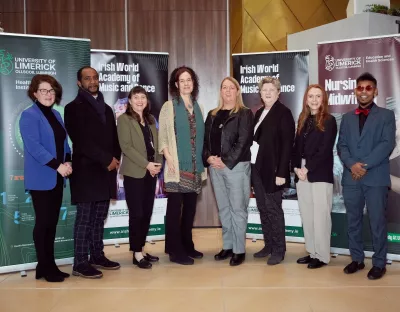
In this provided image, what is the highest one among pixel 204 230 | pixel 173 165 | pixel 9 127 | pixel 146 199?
pixel 9 127

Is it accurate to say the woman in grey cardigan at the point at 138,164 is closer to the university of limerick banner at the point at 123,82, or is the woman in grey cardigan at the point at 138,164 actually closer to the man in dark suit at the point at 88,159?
the man in dark suit at the point at 88,159

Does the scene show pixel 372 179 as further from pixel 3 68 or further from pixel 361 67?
pixel 3 68

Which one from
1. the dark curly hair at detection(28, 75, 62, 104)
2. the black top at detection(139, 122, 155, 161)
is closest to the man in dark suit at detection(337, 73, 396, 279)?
the black top at detection(139, 122, 155, 161)

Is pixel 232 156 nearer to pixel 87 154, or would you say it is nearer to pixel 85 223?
pixel 87 154

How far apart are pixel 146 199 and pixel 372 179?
2041 mm

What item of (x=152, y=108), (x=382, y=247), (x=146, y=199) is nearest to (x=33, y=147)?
(x=146, y=199)

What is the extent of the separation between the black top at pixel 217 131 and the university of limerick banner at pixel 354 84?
117 cm

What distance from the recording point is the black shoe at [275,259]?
443 centimetres

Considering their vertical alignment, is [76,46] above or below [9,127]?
above

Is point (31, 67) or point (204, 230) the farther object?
point (204, 230)

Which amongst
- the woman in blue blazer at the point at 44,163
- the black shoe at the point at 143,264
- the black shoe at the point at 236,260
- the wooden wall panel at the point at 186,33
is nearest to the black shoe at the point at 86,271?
the woman in blue blazer at the point at 44,163

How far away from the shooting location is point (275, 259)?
4.46 meters

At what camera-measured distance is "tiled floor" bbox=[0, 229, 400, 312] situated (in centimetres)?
329

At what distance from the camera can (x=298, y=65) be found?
521cm
